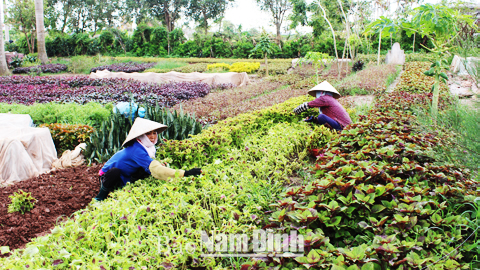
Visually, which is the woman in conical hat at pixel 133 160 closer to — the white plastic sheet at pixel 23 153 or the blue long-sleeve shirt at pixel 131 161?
the blue long-sleeve shirt at pixel 131 161

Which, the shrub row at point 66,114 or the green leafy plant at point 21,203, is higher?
the shrub row at point 66,114

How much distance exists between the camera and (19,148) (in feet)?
14.2

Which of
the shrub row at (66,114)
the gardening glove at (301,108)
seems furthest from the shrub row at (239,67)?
the gardening glove at (301,108)

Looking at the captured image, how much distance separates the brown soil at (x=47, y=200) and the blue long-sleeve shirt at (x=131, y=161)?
0.72 meters

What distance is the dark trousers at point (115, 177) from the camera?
122 inches

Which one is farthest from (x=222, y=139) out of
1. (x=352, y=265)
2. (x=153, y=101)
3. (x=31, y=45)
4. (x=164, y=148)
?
(x=31, y=45)

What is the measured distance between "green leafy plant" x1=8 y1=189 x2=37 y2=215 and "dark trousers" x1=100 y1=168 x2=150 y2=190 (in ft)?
3.00

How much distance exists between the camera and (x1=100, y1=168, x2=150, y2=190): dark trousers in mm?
3104

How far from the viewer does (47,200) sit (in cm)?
352

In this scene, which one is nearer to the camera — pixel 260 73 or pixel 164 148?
pixel 164 148

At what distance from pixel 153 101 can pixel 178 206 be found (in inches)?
269

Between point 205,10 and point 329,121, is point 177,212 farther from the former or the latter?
point 205,10

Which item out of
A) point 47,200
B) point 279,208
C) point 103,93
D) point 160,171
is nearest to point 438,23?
point 279,208

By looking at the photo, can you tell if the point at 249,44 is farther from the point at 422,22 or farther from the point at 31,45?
the point at 422,22
